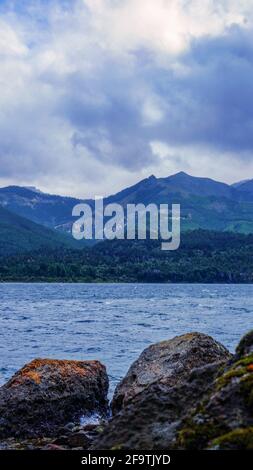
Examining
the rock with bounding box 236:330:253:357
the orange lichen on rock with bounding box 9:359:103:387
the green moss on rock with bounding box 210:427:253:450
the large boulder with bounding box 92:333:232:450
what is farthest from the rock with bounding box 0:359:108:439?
the green moss on rock with bounding box 210:427:253:450

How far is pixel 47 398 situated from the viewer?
736 inches

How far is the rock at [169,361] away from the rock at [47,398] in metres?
0.95

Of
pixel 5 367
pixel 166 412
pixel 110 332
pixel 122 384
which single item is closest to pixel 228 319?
pixel 110 332

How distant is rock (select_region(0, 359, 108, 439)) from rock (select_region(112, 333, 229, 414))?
0.95 metres

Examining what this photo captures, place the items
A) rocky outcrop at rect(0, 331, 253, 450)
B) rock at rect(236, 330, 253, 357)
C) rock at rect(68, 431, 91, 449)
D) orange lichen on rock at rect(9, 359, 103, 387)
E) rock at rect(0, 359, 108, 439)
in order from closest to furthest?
rocky outcrop at rect(0, 331, 253, 450), rock at rect(236, 330, 253, 357), rock at rect(68, 431, 91, 449), rock at rect(0, 359, 108, 439), orange lichen on rock at rect(9, 359, 103, 387)

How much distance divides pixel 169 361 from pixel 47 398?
3467 millimetres

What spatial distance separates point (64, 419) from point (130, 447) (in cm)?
1188

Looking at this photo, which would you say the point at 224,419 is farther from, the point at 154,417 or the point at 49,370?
the point at 49,370

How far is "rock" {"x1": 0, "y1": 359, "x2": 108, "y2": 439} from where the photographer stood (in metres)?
18.1

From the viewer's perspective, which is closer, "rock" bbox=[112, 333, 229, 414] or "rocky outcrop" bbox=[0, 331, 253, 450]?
"rocky outcrop" bbox=[0, 331, 253, 450]

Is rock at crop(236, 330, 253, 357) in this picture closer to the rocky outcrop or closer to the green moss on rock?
the rocky outcrop

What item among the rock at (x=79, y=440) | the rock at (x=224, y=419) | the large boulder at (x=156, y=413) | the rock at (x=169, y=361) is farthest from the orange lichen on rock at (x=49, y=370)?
the rock at (x=224, y=419)

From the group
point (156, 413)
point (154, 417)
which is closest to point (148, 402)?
point (156, 413)
